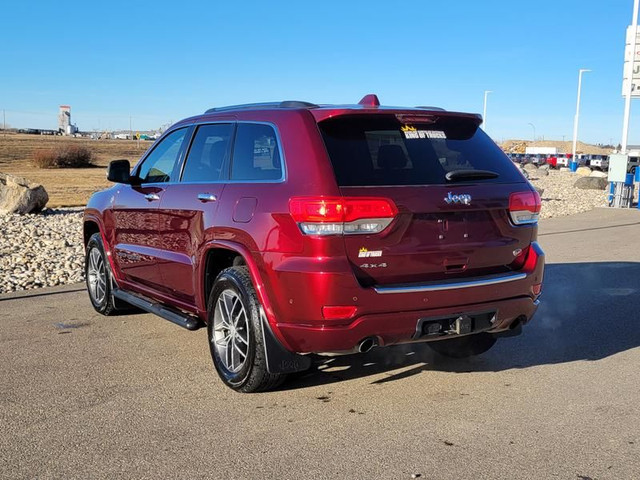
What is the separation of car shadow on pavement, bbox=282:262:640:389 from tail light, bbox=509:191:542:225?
1.26 m

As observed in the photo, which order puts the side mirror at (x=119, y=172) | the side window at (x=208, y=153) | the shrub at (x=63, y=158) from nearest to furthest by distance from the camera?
1. the side window at (x=208, y=153)
2. the side mirror at (x=119, y=172)
3. the shrub at (x=63, y=158)

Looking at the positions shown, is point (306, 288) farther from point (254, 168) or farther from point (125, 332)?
point (125, 332)

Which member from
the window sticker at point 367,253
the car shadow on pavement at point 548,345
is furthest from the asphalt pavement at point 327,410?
the window sticker at point 367,253

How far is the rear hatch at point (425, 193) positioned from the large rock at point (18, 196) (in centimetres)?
1439

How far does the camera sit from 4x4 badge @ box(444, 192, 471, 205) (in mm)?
4332

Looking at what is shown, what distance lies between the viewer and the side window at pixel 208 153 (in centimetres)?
519

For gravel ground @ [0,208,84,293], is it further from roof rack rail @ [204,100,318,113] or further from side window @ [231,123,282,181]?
side window @ [231,123,282,181]

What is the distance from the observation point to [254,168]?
186 inches

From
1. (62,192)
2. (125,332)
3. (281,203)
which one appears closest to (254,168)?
(281,203)

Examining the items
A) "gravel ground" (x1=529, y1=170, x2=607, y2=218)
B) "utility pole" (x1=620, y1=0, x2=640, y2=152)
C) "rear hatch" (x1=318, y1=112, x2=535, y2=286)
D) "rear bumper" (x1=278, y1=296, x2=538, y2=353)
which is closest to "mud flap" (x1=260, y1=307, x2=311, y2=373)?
"rear bumper" (x1=278, y1=296, x2=538, y2=353)

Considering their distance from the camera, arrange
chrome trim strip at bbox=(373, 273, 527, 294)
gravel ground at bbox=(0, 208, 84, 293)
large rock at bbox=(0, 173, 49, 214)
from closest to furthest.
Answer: chrome trim strip at bbox=(373, 273, 527, 294) → gravel ground at bbox=(0, 208, 84, 293) → large rock at bbox=(0, 173, 49, 214)

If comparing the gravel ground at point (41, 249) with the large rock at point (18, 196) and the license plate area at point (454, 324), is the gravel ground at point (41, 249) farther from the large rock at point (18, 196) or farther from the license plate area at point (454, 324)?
→ the license plate area at point (454, 324)

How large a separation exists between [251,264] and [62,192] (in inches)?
919

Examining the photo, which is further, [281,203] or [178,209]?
[178,209]
